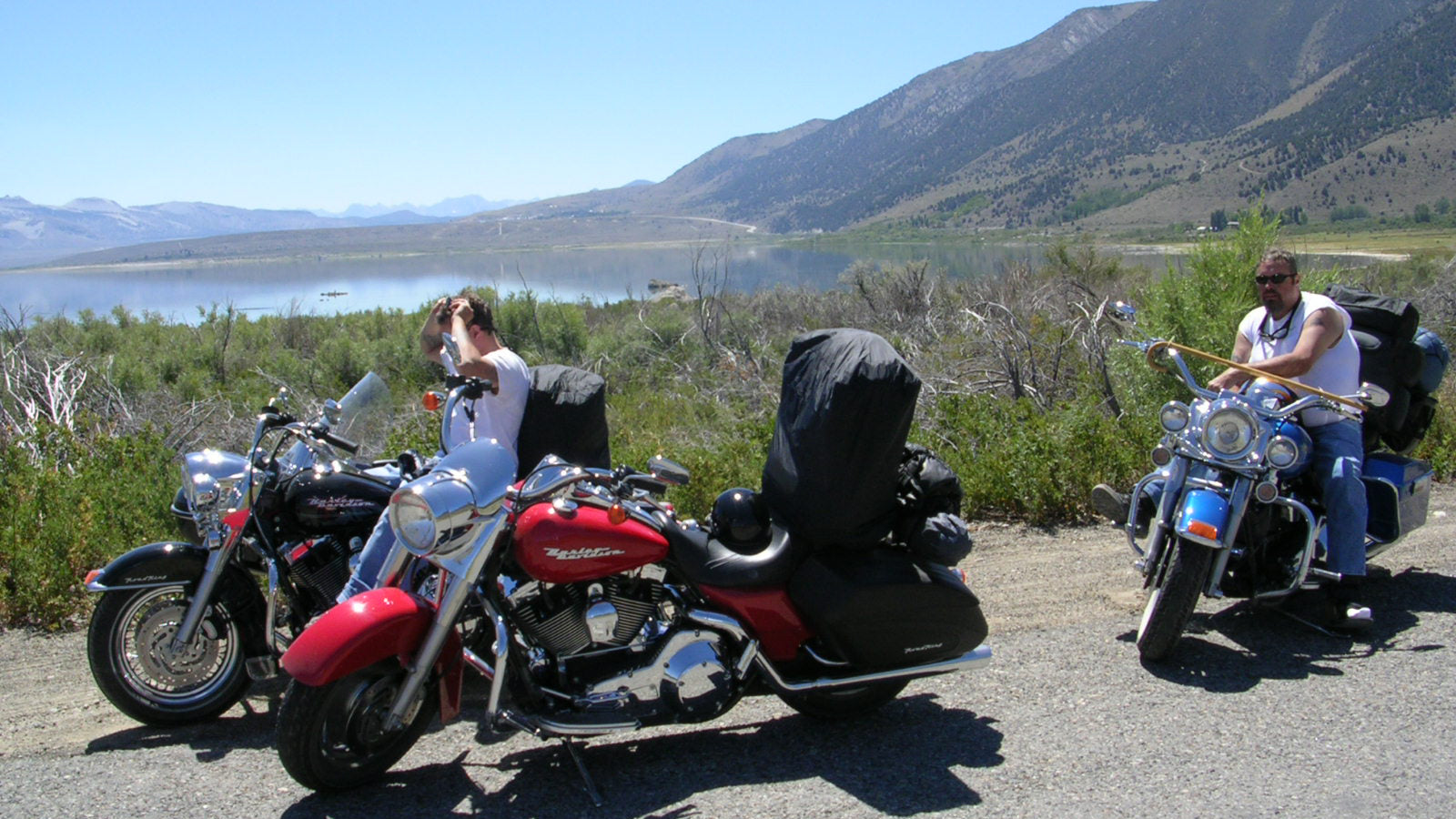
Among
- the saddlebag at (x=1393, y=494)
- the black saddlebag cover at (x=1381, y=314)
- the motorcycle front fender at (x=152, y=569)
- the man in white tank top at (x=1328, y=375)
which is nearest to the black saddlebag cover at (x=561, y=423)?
the motorcycle front fender at (x=152, y=569)

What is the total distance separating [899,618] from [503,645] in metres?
1.56

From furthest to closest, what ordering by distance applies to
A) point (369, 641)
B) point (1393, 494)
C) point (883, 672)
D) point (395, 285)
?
point (395, 285) → point (1393, 494) → point (883, 672) → point (369, 641)

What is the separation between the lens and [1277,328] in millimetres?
5688

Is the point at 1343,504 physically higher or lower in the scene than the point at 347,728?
higher

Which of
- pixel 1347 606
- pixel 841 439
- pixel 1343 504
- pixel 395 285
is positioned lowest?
pixel 1347 606

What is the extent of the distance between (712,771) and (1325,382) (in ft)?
12.9

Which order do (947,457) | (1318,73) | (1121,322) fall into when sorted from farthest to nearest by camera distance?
(1318,73) → (1121,322) → (947,457)

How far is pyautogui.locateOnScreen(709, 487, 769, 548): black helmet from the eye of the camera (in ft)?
13.3

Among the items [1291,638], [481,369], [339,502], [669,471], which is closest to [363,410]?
[339,502]

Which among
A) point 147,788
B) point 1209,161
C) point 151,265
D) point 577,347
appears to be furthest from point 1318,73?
point 147,788

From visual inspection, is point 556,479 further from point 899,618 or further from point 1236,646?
point 1236,646

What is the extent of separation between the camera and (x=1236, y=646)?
5.14 metres

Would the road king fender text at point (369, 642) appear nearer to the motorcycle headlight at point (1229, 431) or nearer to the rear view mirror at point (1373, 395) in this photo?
the motorcycle headlight at point (1229, 431)

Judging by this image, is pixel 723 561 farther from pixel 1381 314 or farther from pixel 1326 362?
pixel 1381 314
